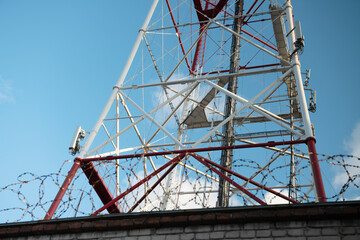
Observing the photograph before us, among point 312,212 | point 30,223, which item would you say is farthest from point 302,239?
point 30,223

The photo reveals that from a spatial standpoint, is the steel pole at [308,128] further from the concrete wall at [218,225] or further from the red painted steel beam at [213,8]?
the red painted steel beam at [213,8]

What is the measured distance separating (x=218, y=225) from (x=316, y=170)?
223 centimetres

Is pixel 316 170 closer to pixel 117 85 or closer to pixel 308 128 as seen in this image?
pixel 308 128

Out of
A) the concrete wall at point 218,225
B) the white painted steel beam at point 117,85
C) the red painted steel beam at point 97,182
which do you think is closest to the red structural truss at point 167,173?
the red painted steel beam at point 97,182

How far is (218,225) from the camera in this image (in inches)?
215

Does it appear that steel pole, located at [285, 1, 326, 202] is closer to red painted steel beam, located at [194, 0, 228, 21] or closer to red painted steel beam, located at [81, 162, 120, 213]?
red painted steel beam, located at [194, 0, 228, 21]

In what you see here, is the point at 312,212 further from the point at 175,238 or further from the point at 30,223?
the point at 30,223

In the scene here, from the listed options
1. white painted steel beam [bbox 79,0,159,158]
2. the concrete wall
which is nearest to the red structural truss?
white painted steel beam [bbox 79,0,159,158]

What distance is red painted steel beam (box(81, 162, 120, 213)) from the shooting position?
27.6ft

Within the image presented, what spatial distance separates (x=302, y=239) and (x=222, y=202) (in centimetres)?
462

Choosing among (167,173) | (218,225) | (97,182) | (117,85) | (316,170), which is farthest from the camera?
(117,85)

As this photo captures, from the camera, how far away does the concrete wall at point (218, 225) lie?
200 inches

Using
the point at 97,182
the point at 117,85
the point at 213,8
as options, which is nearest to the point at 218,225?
the point at 97,182

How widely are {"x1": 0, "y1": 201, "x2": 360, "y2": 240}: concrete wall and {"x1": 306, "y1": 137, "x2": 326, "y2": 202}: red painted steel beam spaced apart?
3.01 feet
